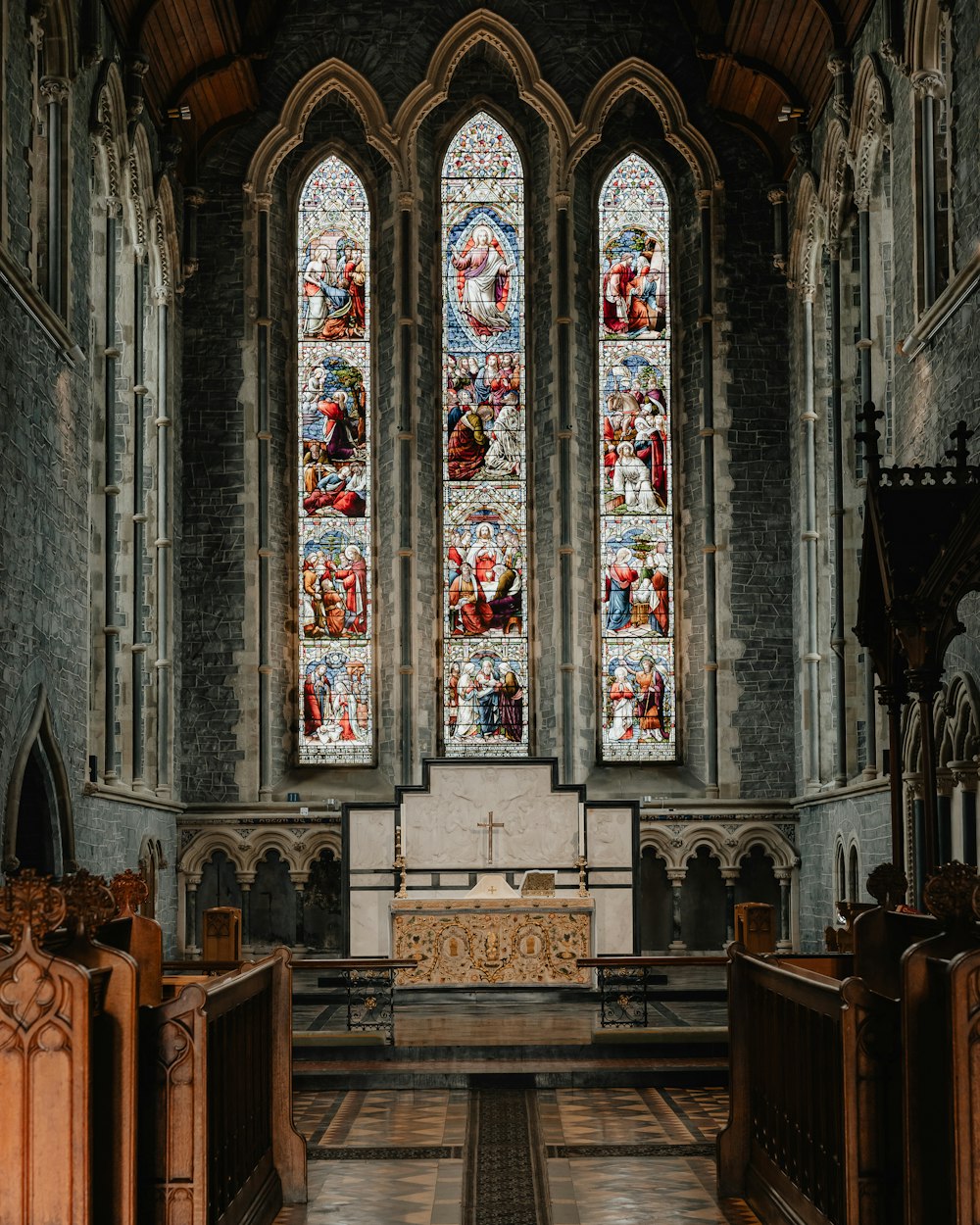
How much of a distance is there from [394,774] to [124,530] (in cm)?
364

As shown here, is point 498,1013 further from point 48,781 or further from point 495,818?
point 48,781

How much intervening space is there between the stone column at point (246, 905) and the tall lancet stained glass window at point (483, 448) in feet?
7.67

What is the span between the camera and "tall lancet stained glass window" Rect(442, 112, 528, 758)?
55.5ft

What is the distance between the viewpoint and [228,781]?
53.6 feet

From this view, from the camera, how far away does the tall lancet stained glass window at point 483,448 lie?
1691cm

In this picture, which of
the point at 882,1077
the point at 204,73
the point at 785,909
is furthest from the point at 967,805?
the point at 204,73

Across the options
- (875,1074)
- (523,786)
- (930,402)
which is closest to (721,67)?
(930,402)

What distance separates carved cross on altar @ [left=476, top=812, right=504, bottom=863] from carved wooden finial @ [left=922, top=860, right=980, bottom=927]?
10838mm

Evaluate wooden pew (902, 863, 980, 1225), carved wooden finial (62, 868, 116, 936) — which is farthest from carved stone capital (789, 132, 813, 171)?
carved wooden finial (62, 868, 116, 936)

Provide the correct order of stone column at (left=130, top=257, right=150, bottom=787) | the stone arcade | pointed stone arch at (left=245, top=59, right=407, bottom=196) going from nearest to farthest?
the stone arcade
stone column at (left=130, top=257, right=150, bottom=787)
pointed stone arch at (left=245, top=59, right=407, bottom=196)

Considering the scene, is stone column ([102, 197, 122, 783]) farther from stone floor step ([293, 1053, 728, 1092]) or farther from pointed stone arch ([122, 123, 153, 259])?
stone floor step ([293, 1053, 728, 1092])

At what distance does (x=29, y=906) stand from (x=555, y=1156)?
367 cm

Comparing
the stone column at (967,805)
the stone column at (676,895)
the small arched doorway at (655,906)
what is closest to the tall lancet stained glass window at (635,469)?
the small arched doorway at (655,906)

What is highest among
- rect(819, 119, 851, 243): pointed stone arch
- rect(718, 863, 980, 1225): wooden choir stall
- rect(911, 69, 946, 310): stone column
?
rect(819, 119, 851, 243): pointed stone arch
